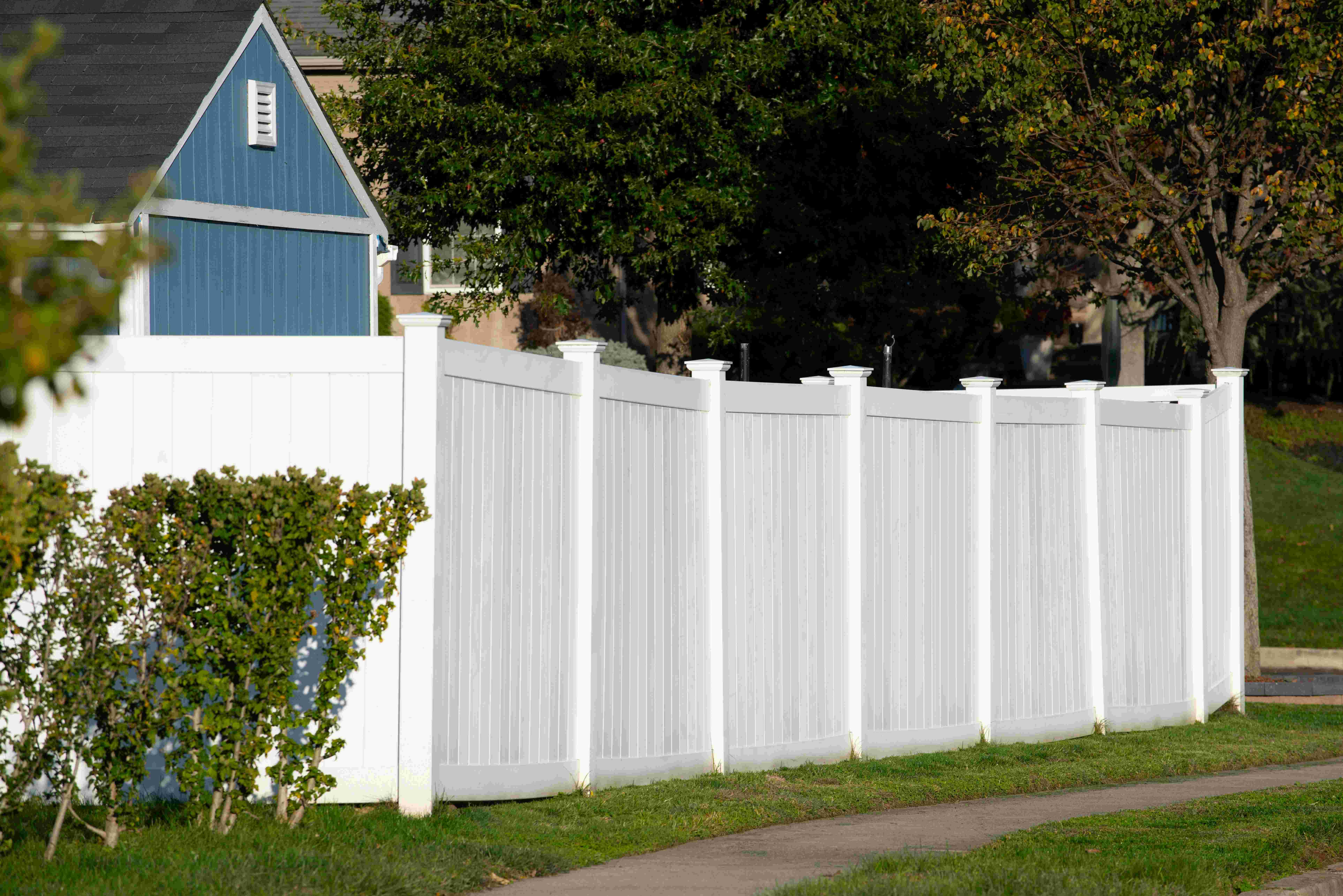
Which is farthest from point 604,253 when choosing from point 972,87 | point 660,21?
point 972,87

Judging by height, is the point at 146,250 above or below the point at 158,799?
above

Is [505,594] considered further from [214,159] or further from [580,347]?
[214,159]

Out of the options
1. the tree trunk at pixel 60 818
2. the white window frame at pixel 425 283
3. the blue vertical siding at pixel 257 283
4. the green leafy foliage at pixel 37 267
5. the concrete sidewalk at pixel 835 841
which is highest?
the white window frame at pixel 425 283

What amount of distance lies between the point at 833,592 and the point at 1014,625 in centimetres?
173

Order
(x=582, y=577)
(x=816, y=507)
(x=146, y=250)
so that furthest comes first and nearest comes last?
1. (x=816, y=507)
2. (x=582, y=577)
3. (x=146, y=250)

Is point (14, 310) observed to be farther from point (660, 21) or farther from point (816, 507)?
point (660, 21)

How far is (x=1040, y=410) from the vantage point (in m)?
11.2

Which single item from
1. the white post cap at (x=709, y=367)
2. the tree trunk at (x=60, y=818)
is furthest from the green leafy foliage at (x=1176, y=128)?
the tree trunk at (x=60, y=818)

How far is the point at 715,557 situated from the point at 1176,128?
31.2 feet

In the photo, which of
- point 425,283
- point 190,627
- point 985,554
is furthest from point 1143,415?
point 425,283

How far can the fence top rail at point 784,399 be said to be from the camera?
30.2 ft

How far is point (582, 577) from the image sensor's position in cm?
834

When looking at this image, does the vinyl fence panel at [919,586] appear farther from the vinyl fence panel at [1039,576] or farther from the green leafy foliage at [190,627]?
the green leafy foliage at [190,627]

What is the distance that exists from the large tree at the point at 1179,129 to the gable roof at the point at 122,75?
6873 millimetres
